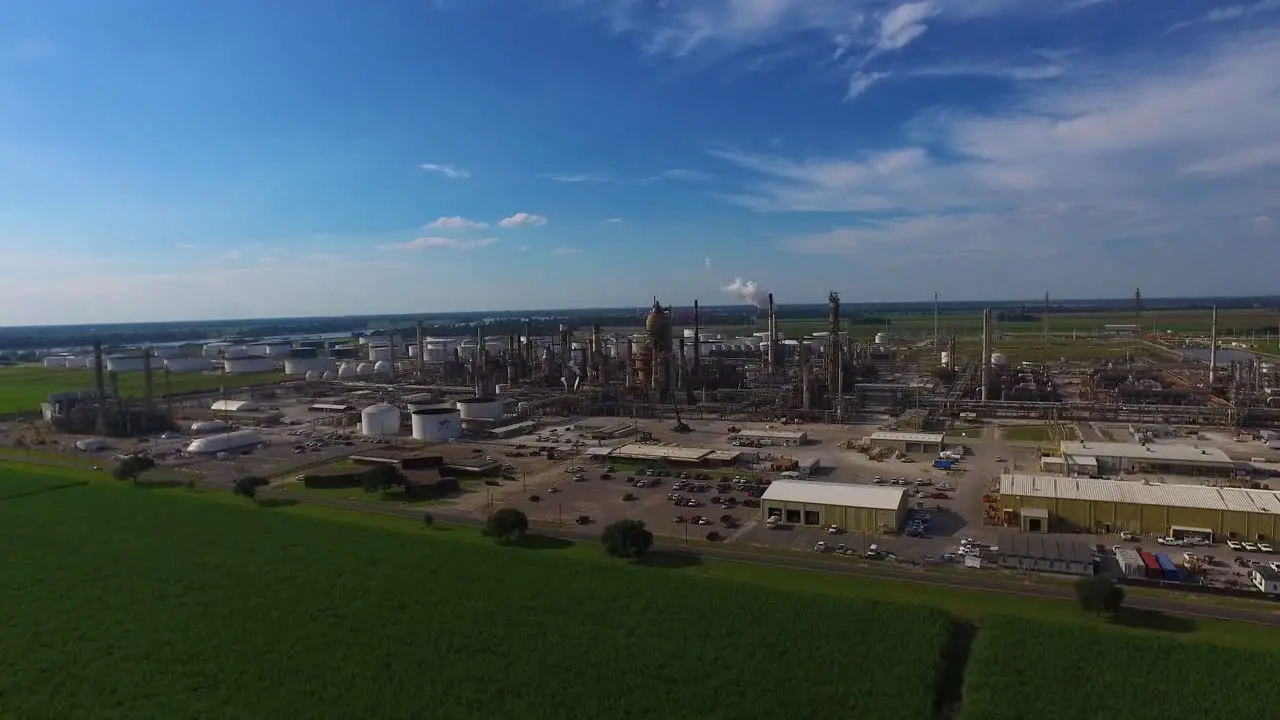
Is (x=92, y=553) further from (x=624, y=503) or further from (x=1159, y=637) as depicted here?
(x=1159, y=637)

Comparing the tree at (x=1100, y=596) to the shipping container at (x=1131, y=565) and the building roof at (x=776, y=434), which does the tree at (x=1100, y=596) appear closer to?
the shipping container at (x=1131, y=565)

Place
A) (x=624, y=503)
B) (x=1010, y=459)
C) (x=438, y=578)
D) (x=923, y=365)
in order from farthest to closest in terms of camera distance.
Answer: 1. (x=923, y=365)
2. (x=1010, y=459)
3. (x=624, y=503)
4. (x=438, y=578)

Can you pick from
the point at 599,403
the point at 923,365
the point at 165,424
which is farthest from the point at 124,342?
the point at 923,365

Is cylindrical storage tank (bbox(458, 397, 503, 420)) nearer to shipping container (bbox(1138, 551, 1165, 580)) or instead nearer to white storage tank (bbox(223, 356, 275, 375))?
shipping container (bbox(1138, 551, 1165, 580))

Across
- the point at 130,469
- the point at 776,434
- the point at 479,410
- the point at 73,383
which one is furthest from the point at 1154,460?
the point at 73,383

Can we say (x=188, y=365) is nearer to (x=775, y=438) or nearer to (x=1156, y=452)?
(x=775, y=438)

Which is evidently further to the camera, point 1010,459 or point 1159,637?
point 1010,459
